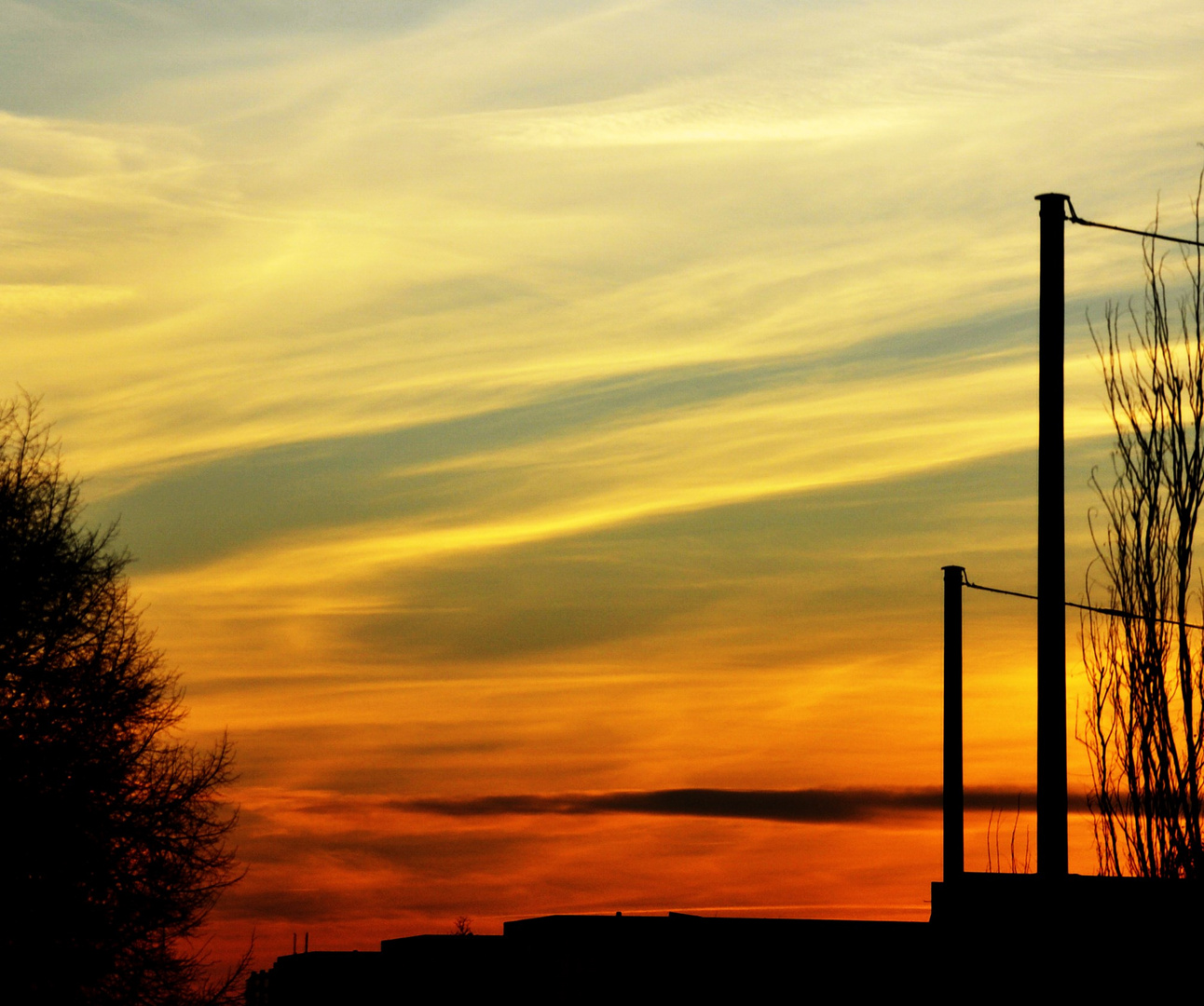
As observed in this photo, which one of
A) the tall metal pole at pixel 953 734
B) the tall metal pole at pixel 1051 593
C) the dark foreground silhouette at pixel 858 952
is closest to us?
the dark foreground silhouette at pixel 858 952

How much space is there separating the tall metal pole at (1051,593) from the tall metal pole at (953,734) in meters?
8.71

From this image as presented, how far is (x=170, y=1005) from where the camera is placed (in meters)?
36.2

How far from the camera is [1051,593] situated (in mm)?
16578

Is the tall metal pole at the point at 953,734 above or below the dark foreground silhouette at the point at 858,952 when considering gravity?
above

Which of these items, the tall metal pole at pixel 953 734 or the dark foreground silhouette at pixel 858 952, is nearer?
the dark foreground silhouette at pixel 858 952

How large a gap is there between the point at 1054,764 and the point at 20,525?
26.1 meters

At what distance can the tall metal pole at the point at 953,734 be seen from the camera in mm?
24969

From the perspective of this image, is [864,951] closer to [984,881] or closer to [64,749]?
[984,881]

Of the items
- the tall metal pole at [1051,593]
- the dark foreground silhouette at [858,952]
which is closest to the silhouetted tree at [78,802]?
the dark foreground silhouette at [858,952]

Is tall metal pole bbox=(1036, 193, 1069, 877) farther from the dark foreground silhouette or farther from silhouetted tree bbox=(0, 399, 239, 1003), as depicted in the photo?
silhouetted tree bbox=(0, 399, 239, 1003)

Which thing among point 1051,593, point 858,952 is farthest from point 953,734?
point 1051,593

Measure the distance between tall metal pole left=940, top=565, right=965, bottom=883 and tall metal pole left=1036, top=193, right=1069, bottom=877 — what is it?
28.6 feet

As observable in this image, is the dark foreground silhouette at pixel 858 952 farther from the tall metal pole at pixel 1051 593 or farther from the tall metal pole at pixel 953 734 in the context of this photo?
the tall metal pole at pixel 953 734

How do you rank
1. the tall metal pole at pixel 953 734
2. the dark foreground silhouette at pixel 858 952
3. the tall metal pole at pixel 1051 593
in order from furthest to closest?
1. the tall metal pole at pixel 953 734
2. the tall metal pole at pixel 1051 593
3. the dark foreground silhouette at pixel 858 952
